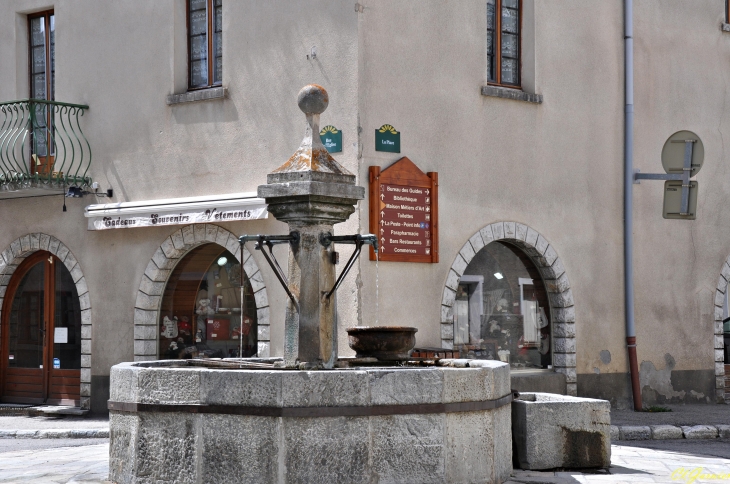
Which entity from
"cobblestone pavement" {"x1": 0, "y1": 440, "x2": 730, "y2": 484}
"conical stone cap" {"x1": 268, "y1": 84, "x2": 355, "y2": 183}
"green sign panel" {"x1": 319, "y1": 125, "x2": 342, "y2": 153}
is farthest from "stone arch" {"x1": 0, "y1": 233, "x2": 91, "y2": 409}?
"conical stone cap" {"x1": 268, "y1": 84, "x2": 355, "y2": 183}

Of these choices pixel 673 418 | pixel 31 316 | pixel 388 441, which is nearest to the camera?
pixel 388 441

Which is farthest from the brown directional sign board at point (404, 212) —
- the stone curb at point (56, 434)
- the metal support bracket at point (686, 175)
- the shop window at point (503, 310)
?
the stone curb at point (56, 434)

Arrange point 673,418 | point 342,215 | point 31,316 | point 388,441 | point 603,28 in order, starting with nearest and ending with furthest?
point 388,441 < point 342,215 < point 673,418 < point 603,28 < point 31,316

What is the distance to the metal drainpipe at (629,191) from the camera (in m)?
15.0

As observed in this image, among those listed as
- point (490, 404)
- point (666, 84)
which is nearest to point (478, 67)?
point (666, 84)

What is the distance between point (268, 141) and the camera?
45.2 ft

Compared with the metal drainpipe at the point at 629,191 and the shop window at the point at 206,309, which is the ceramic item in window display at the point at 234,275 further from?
the metal drainpipe at the point at 629,191

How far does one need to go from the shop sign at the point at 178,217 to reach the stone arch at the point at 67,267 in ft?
2.79

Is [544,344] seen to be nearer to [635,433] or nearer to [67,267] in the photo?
[635,433]

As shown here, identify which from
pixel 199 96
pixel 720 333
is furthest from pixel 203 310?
pixel 720 333

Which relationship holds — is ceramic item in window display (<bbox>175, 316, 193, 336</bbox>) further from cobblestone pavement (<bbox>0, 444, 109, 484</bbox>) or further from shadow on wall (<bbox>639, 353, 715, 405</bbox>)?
shadow on wall (<bbox>639, 353, 715, 405</bbox>)

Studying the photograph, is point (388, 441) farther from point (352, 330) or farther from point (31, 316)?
point (31, 316)

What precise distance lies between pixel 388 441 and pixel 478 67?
26.0 feet

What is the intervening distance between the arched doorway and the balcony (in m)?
1.26
